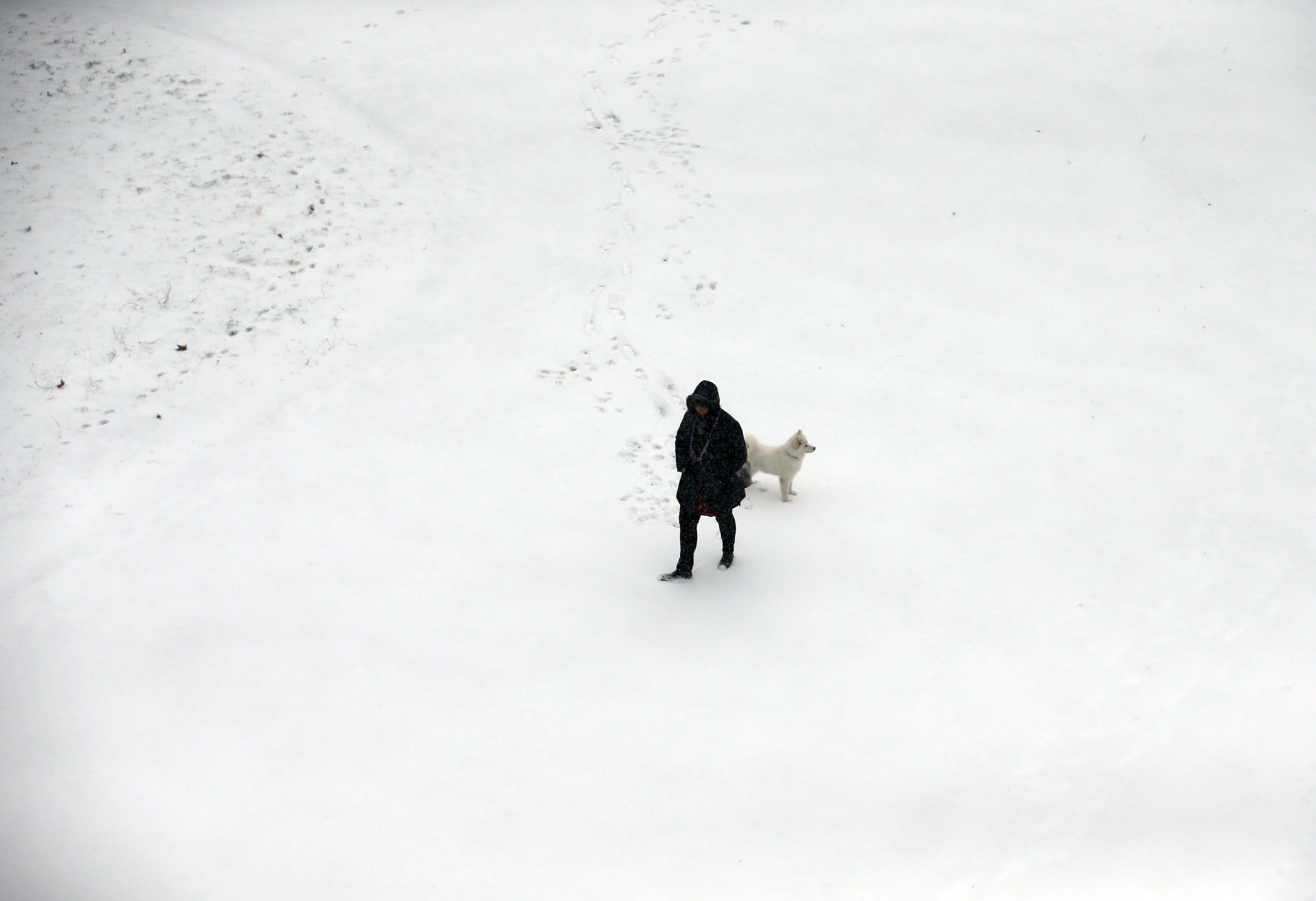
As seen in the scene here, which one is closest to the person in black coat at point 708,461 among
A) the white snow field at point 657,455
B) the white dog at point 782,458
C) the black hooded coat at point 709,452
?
the black hooded coat at point 709,452

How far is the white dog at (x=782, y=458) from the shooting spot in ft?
28.4

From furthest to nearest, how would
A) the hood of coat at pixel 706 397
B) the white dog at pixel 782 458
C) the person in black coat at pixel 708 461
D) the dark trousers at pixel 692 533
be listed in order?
the white dog at pixel 782 458, the dark trousers at pixel 692 533, the person in black coat at pixel 708 461, the hood of coat at pixel 706 397


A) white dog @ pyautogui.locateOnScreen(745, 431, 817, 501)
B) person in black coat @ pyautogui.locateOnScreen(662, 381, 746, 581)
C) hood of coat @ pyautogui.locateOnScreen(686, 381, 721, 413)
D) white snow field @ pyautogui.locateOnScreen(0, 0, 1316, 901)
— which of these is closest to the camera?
white snow field @ pyautogui.locateOnScreen(0, 0, 1316, 901)

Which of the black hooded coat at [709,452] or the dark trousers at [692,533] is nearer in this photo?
the black hooded coat at [709,452]

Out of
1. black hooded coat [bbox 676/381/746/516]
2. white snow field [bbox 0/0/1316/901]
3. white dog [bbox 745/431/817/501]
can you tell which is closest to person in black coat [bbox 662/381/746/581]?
black hooded coat [bbox 676/381/746/516]

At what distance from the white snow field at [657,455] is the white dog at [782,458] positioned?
1.36 feet

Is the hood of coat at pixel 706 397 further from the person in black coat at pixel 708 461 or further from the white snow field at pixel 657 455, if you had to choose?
the white snow field at pixel 657 455

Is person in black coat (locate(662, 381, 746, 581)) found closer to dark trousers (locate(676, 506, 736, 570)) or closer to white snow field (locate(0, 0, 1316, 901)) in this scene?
dark trousers (locate(676, 506, 736, 570))

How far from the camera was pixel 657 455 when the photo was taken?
9.44m

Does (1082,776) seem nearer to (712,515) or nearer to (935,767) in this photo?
(935,767)

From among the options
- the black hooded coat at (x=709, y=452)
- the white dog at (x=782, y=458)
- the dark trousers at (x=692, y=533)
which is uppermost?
the black hooded coat at (x=709, y=452)

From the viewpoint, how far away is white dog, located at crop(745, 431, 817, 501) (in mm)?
8648

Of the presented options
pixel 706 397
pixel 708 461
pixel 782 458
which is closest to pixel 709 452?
pixel 708 461

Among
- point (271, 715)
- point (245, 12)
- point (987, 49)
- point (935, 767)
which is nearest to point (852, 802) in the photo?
point (935, 767)
